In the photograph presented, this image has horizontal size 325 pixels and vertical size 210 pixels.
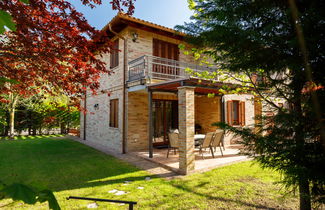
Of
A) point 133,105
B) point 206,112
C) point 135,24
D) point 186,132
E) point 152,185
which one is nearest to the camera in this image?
point 152,185

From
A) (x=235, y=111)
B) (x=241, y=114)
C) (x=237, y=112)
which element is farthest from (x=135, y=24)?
(x=241, y=114)

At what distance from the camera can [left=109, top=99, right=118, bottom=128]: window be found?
35.9 feet

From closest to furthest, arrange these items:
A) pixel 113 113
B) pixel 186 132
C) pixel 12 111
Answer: pixel 186 132 < pixel 113 113 < pixel 12 111

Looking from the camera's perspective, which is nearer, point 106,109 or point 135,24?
point 135,24

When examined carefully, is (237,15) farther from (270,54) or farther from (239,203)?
(239,203)

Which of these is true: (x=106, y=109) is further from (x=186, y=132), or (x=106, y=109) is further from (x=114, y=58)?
(x=186, y=132)

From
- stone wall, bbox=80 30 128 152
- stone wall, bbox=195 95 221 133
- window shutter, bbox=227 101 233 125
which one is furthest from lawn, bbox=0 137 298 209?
stone wall, bbox=195 95 221 133

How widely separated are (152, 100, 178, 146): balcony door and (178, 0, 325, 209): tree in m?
8.48

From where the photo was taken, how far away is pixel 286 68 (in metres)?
2.31

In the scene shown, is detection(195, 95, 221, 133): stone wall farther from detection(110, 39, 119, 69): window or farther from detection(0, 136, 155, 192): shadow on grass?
detection(0, 136, 155, 192): shadow on grass

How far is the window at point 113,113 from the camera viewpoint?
1095 cm

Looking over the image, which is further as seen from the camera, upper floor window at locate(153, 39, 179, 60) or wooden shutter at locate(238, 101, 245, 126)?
wooden shutter at locate(238, 101, 245, 126)

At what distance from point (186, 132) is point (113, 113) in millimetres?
6184

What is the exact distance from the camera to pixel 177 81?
271 inches
